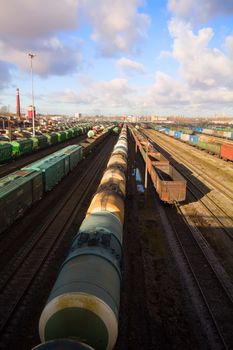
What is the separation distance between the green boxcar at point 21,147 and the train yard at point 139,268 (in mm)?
21597

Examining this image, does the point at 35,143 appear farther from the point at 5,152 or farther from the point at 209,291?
the point at 209,291

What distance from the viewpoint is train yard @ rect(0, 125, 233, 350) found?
1052 cm

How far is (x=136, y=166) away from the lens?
4762 cm

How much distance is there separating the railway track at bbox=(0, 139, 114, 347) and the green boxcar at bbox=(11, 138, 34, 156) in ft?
80.3

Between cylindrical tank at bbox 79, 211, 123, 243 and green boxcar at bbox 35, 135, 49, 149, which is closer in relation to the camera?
cylindrical tank at bbox 79, 211, 123, 243

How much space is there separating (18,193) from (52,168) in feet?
29.8

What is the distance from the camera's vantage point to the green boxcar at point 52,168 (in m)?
27.8

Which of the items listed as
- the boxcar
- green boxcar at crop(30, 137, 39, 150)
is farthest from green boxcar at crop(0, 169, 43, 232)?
green boxcar at crop(30, 137, 39, 150)

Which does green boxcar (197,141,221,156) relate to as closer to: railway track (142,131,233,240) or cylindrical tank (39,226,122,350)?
railway track (142,131,233,240)

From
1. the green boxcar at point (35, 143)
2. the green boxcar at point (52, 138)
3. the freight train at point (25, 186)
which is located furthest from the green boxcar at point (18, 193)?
the green boxcar at point (52, 138)

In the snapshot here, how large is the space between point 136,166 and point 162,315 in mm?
36318

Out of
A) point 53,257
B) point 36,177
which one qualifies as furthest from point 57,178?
point 53,257

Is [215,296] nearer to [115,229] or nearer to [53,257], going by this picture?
[115,229]

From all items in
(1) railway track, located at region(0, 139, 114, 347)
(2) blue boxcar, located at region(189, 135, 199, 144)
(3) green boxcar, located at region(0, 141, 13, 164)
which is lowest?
(1) railway track, located at region(0, 139, 114, 347)
